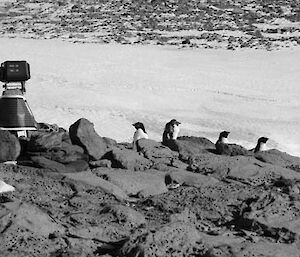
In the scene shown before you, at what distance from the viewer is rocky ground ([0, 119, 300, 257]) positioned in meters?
4.78

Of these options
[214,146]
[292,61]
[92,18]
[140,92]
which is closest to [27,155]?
[214,146]

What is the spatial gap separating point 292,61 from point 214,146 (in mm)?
13476

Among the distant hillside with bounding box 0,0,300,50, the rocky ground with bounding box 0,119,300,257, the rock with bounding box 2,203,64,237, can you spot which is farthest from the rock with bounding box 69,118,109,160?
the distant hillside with bounding box 0,0,300,50

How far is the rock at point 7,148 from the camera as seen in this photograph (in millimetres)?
7113

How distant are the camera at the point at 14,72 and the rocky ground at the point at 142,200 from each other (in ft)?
2.54

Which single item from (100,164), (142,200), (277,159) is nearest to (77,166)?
(100,164)

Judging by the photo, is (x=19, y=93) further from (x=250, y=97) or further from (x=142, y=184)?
(x=250, y=97)

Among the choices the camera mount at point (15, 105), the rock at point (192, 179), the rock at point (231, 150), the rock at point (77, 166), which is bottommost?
the rock at point (231, 150)

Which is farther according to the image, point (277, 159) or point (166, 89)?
point (166, 89)

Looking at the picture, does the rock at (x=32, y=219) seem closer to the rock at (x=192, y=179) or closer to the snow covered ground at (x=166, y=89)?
the rock at (x=192, y=179)

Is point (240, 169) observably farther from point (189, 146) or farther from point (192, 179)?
point (189, 146)

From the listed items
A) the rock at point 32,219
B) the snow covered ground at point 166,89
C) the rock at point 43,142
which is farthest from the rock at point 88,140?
the snow covered ground at point 166,89

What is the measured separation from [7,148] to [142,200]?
1741mm

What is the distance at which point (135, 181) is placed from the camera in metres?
6.77
